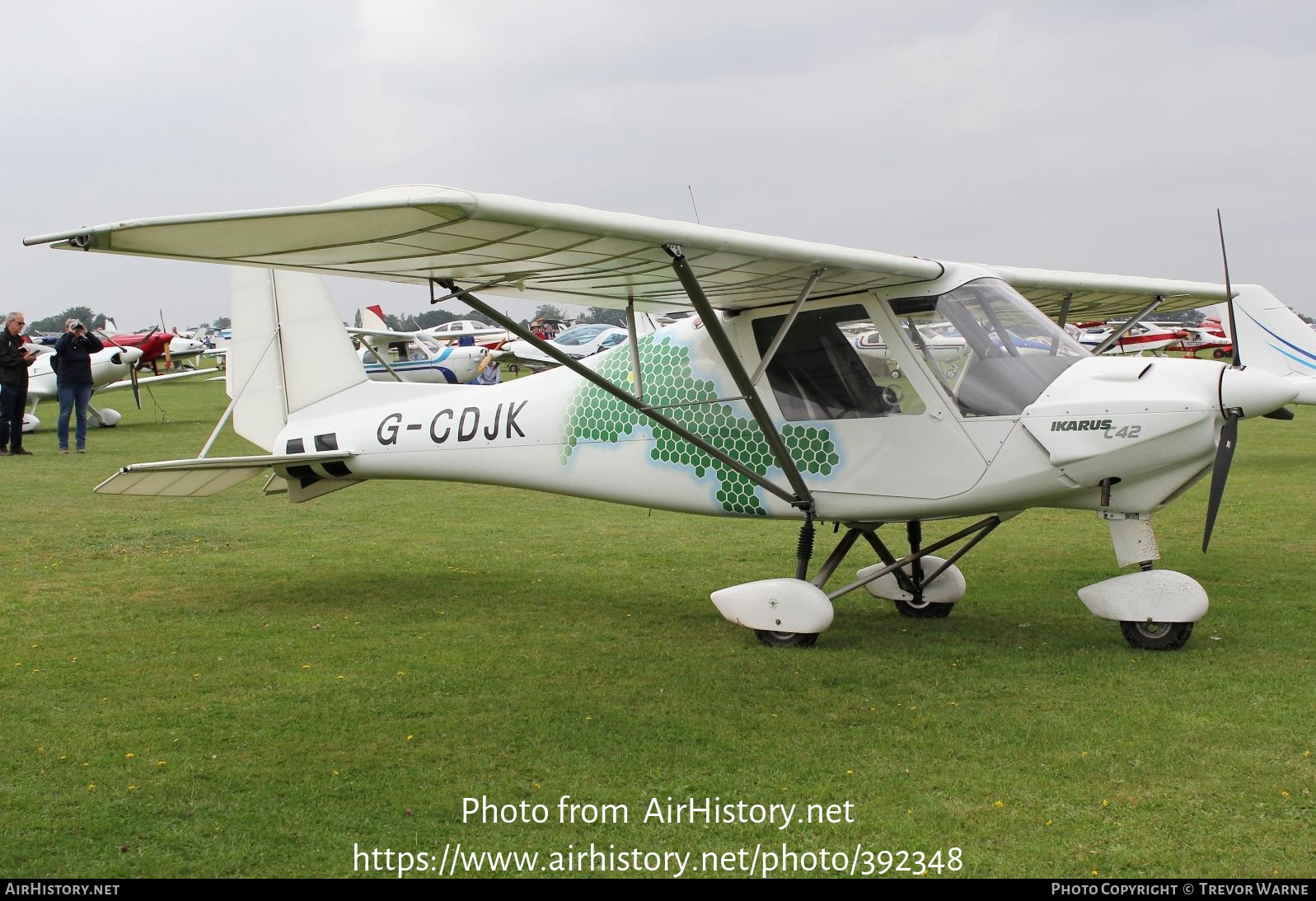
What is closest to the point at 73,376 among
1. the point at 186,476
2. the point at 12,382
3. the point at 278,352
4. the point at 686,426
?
the point at 12,382

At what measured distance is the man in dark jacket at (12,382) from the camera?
17.4 meters

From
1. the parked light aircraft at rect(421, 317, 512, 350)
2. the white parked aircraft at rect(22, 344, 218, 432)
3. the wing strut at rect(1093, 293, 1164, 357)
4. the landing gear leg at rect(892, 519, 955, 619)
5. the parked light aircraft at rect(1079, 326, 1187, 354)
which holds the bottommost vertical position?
the parked light aircraft at rect(421, 317, 512, 350)

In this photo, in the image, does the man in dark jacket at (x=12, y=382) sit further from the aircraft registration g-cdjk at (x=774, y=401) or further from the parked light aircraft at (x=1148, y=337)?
the parked light aircraft at (x=1148, y=337)

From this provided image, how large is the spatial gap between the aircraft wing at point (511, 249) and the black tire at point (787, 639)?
2.00 m

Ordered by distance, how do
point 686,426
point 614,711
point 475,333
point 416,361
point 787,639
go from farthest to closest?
point 475,333, point 416,361, point 686,426, point 787,639, point 614,711

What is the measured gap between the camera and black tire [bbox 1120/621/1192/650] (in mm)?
6312

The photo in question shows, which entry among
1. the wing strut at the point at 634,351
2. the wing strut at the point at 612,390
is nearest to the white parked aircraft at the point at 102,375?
the wing strut at the point at 634,351

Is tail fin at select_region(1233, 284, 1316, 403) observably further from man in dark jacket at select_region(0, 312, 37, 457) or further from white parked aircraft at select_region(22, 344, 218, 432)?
white parked aircraft at select_region(22, 344, 218, 432)

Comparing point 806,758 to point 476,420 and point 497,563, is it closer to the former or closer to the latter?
point 476,420

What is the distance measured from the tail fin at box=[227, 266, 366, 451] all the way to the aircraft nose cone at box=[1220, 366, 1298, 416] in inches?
236

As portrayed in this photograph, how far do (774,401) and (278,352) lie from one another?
4205 mm

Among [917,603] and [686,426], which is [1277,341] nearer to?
[917,603]

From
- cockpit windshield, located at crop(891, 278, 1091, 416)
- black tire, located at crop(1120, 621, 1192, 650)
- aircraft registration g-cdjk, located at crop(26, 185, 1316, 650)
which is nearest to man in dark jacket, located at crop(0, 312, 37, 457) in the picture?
aircraft registration g-cdjk, located at crop(26, 185, 1316, 650)

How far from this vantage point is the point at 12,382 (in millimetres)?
17469
